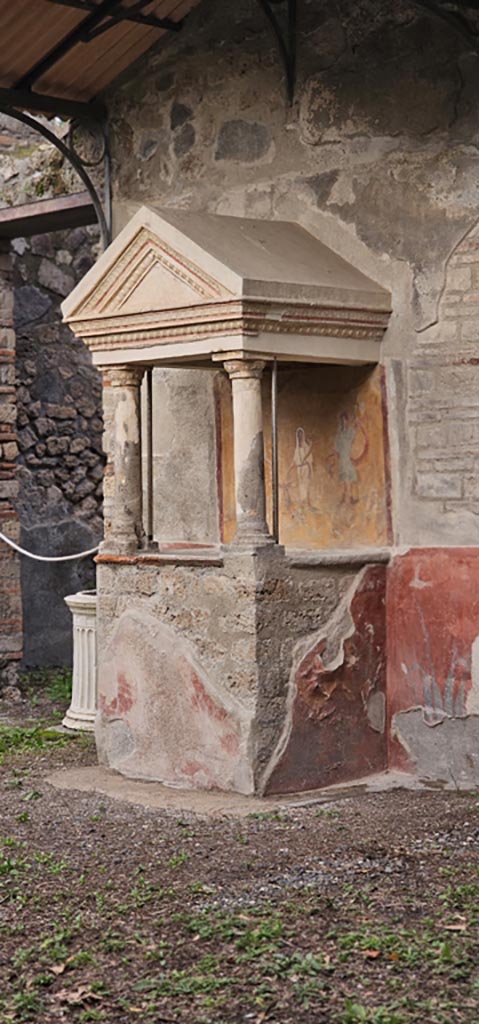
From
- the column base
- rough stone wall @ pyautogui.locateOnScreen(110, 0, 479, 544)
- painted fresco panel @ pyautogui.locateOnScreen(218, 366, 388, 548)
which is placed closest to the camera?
rough stone wall @ pyautogui.locateOnScreen(110, 0, 479, 544)

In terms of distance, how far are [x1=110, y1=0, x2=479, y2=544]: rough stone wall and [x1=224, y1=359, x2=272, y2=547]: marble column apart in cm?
66

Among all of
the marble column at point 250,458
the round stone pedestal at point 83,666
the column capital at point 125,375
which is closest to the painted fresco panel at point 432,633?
the marble column at point 250,458

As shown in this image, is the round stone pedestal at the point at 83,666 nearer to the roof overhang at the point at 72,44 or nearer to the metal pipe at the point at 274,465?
the metal pipe at the point at 274,465

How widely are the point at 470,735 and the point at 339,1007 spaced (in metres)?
2.65

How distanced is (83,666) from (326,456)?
7.26 ft

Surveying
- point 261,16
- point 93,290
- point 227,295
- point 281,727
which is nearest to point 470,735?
point 281,727

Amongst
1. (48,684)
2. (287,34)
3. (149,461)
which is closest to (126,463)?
(149,461)

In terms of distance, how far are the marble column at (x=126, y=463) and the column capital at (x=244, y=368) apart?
73 centimetres

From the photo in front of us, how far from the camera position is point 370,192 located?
6.82m

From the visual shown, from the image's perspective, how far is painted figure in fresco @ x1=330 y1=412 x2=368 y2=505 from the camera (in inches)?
273

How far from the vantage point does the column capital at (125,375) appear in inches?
277

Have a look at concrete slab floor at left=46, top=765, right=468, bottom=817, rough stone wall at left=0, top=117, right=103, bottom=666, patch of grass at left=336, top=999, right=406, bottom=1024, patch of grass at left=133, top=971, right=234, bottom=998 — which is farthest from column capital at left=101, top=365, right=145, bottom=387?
patch of grass at left=336, top=999, right=406, bottom=1024

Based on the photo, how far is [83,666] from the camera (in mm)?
8500

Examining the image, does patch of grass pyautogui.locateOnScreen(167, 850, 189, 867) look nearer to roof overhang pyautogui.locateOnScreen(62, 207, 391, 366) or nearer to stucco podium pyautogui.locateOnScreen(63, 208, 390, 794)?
stucco podium pyautogui.locateOnScreen(63, 208, 390, 794)
